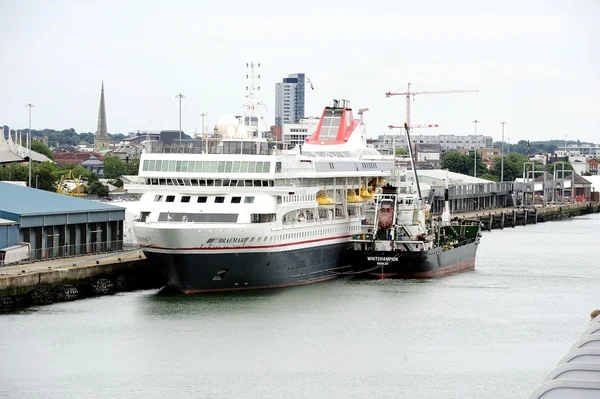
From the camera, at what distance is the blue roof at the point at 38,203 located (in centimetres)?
4444

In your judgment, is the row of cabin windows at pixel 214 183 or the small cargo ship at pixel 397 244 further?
the small cargo ship at pixel 397 244

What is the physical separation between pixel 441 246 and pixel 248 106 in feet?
37.4

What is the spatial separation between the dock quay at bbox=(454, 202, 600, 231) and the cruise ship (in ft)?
147

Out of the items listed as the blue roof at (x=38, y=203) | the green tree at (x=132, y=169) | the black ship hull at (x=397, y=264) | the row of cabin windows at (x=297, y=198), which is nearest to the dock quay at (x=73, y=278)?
the blue roof at (x=38, y=203)

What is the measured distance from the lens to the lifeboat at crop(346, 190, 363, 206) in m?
50.8

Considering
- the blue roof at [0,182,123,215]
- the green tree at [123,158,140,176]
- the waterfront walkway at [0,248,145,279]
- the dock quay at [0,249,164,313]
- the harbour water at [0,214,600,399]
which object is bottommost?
the harbour water at [0,214,600,399]

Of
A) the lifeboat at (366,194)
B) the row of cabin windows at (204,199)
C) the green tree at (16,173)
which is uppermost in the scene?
the green tree at (16,173)

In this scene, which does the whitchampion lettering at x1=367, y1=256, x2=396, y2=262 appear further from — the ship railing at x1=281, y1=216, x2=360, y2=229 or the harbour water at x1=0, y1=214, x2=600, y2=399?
the ship railing at x1=281, y1=216, x2=360, y2=229

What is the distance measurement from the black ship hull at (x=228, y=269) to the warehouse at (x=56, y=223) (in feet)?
18.7

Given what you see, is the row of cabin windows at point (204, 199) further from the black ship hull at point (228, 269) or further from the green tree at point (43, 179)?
the green tree at point (43, 179)

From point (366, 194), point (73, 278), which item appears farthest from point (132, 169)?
point (73, 278)

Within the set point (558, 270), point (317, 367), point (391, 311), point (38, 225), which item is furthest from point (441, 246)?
point (317, 367)

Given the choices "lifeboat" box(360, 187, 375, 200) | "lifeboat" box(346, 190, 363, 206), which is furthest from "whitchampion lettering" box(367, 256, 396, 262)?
"lifeboat" box(360, 187, 375, 200)

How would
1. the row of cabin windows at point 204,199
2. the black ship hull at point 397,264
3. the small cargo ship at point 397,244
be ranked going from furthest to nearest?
the small cargo ship at point 397,244, the black ship hull at point 397,264, the row of cabin windows at point 204,199
